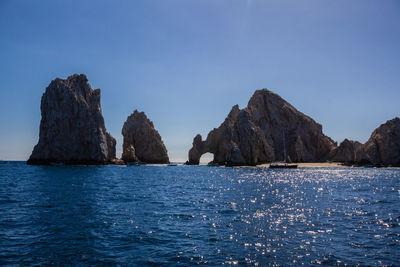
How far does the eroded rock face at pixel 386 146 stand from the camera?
131875mm

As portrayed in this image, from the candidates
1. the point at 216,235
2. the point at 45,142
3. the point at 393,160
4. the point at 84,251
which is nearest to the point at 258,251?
the point at 216,235

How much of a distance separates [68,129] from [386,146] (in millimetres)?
160964

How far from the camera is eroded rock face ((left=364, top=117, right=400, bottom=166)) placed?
5192 inches

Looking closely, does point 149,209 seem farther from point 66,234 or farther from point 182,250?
point 182,250

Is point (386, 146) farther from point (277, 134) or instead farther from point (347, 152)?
point (277, 134)

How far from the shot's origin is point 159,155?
589 feet

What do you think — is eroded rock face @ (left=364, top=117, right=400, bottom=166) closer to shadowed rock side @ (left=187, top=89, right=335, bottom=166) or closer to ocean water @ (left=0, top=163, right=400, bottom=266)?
shadowed rock side @ (left=187, top=89, right=335, bottom=166)

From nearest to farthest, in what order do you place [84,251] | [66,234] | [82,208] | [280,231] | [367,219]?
[84,251]
[66,234]
[280,231]
[367,219]
[82,208]

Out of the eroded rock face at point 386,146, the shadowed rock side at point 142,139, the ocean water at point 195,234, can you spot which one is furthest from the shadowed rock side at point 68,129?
the eroded rock face at point 386,146

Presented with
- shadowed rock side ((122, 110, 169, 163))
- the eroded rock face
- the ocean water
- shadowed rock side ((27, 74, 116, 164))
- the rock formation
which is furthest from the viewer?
shadowed rock side ((122, 110, 169, 163))

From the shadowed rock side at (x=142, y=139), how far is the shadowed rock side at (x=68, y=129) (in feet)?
153

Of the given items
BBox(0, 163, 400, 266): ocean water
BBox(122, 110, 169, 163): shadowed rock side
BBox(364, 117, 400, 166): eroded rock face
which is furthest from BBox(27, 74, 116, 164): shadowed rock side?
BBox(364, 117, 400, 166): eroded rock face

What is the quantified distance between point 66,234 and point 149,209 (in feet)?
29.0

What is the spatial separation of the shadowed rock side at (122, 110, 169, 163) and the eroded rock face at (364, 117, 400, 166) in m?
127
